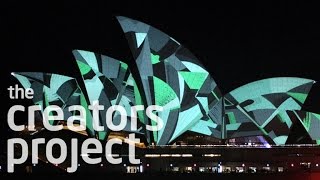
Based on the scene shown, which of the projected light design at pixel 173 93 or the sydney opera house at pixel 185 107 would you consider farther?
the sydney opera house at pixel 185 107

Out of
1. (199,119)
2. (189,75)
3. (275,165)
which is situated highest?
(189,75)

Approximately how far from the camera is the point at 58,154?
102ft

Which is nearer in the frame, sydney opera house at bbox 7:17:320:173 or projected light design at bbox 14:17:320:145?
projected light design at bbox 14:17:320:145

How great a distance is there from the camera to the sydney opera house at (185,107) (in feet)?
94.4

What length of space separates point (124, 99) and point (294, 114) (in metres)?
8.34

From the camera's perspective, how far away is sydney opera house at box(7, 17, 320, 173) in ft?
94.4

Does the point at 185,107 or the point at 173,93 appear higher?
the point at 173,93

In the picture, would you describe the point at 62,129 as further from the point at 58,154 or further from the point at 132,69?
the point at 132,69

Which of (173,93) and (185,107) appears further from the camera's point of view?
(185,107)

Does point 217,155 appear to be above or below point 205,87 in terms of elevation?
below

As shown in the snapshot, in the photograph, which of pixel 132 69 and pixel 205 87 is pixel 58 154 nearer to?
pixel 132 69

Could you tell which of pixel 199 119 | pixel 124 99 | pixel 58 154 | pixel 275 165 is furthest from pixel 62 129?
pixel 275 165

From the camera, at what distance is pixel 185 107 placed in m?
29.9

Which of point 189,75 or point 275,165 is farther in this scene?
point 275,165
